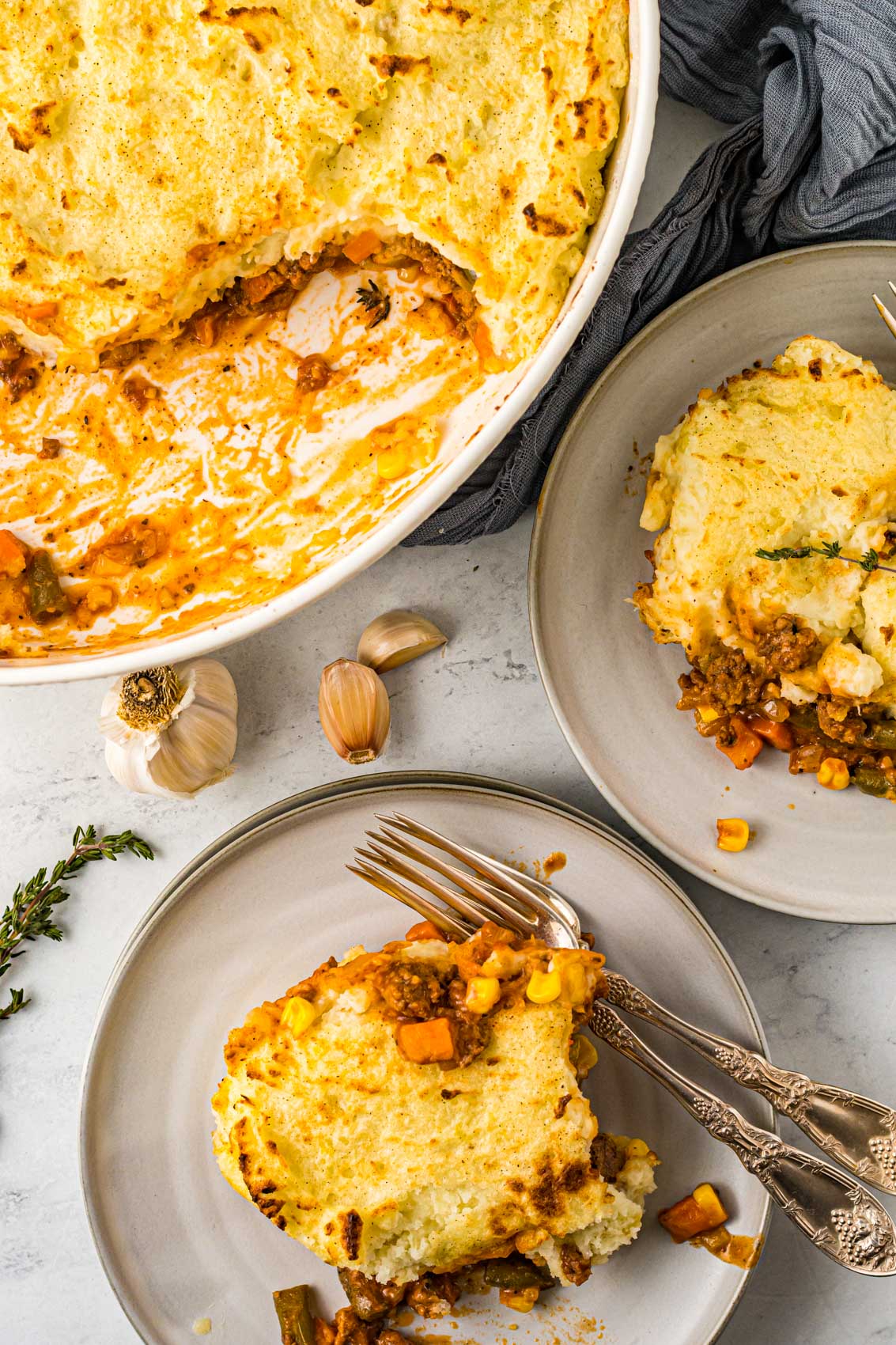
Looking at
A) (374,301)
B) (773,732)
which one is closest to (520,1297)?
(773,732)

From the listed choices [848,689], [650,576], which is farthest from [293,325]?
[848,689]

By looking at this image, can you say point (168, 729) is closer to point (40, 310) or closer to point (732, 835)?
point (40, 310)

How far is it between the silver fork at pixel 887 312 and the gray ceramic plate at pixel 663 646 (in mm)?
26

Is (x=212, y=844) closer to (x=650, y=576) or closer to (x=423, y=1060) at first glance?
(x=423, y=1060)

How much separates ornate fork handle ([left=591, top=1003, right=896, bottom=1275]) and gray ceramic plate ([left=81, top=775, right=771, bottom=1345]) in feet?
0.33

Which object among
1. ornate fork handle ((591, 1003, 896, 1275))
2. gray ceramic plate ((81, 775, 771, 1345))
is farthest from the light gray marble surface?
ornate fork handle ((591, 1003, 896, 1275))

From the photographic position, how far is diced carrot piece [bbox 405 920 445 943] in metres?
2.40

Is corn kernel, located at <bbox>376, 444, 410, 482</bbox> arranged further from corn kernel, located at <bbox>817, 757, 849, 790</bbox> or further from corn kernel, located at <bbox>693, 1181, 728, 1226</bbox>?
corn kernel, located at <bbox>693, 1181, 728, 1226</bbox>

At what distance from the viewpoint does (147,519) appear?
233 cm

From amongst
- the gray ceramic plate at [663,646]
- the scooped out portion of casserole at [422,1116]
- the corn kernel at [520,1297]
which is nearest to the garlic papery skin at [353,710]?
the gray ceramic plate at [663,646]

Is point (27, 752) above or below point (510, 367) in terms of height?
below

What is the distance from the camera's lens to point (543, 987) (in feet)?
7.11

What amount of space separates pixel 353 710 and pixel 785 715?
99cm

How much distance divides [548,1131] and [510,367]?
1.56 m
